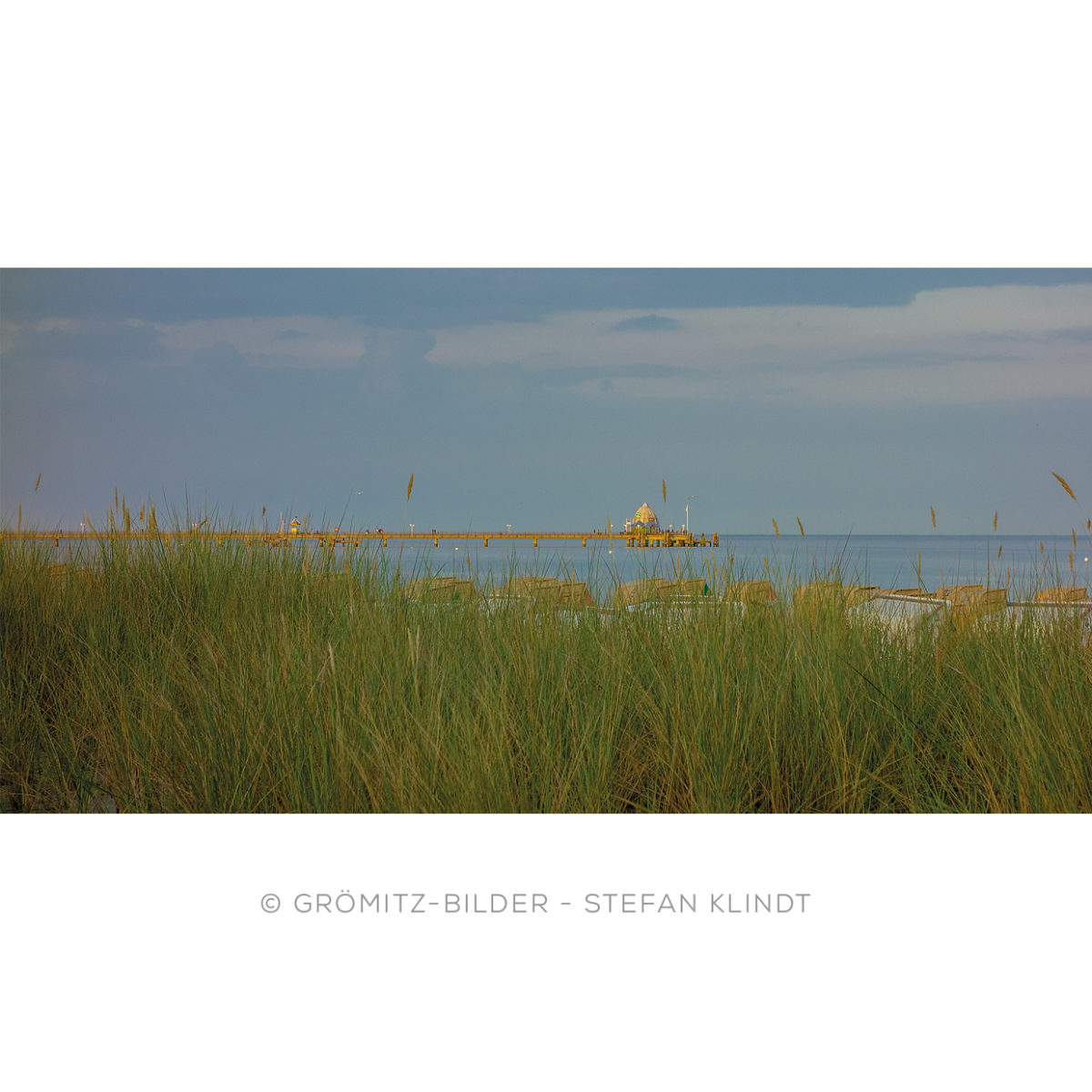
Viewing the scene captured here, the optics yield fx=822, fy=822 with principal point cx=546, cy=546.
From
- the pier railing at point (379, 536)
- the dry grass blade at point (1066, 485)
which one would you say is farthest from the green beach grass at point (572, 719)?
the dry grass blade at point (1066, 485)

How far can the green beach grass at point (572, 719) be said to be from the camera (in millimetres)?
2051

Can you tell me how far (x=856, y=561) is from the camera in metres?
2.98

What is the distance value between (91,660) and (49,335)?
3.89 feet

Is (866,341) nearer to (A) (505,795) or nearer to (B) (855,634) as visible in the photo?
(B) (855,634)

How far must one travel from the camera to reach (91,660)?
2.72m

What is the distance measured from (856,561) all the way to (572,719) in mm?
1436

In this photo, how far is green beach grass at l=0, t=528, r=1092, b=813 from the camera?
2051 millimetres

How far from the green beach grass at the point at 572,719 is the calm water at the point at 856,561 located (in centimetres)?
13

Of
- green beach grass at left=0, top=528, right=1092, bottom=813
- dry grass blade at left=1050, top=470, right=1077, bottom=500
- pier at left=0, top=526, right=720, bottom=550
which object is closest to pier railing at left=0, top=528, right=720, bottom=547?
pier at left=0, top=526, right=720, bottom=550

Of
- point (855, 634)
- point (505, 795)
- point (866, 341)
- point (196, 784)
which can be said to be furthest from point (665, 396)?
point (196, 784)

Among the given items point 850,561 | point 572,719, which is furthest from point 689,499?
point 572,719

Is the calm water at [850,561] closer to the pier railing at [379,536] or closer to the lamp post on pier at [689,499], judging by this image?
the pier railing at [379,536]
